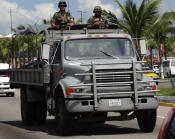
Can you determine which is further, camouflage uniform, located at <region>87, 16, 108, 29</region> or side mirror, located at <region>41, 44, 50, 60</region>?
camouflage uniform, located at <region>87, 16, 108, 29</region>

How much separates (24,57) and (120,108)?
5.65 m

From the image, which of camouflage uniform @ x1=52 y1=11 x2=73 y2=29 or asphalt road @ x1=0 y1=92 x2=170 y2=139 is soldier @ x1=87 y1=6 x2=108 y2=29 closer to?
camouflage uniform @ x1=52 y1=11 x2=73 y2=29

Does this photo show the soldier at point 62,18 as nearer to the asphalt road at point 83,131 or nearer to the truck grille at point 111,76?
the asphalt road at point 83,131

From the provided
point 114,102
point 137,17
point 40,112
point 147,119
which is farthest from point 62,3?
point 137,17

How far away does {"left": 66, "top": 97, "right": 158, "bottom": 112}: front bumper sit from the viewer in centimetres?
1391

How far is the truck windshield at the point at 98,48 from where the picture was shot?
15227mm

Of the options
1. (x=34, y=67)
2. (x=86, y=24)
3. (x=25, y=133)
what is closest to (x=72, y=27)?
(x=86, y=24)

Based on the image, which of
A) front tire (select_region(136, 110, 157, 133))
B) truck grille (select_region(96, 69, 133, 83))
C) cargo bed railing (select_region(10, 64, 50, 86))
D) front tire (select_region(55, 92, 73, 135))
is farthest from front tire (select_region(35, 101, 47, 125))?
truck grille (select_region(96, 69, 133, 83))

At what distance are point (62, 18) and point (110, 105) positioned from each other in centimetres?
402

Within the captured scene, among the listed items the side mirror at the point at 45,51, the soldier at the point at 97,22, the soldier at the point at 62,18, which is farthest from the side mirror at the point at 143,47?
the soldier at the point at 62,18

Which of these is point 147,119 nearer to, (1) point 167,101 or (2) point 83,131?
(2) point 83,131

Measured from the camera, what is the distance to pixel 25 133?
15.6 metres

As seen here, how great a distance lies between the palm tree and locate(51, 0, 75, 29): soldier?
1708 centimetres

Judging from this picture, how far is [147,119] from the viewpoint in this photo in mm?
14766
